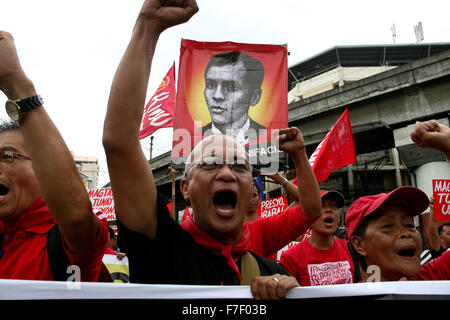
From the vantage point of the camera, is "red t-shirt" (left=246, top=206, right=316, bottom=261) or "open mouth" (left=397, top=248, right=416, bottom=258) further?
"red t-shirt" (left=246, top=206, right=316, bottom=261)

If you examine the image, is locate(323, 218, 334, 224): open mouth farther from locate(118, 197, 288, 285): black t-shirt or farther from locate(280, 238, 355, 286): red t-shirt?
locate(118, 197, 288, 285): black t-shirt

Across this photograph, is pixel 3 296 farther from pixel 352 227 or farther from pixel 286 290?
pixel 352 227

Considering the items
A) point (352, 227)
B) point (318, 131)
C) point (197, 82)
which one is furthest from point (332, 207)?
point (318, 131)

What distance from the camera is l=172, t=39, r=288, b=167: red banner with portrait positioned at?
4.82 metres

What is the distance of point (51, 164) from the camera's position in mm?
1488

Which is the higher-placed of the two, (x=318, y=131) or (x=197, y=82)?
(x=197, y=82)

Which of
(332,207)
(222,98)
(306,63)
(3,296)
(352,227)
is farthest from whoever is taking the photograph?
(306,63)

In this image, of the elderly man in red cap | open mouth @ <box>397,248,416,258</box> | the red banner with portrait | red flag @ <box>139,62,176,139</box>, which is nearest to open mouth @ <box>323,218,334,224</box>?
the red banner with portrait

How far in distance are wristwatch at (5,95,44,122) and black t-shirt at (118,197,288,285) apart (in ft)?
1.95

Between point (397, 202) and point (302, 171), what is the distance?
597mm

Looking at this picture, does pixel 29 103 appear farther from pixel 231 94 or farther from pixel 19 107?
pixel 231 94

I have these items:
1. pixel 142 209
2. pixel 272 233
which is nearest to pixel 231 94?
pixel 272 233

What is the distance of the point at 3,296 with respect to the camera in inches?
48.6
